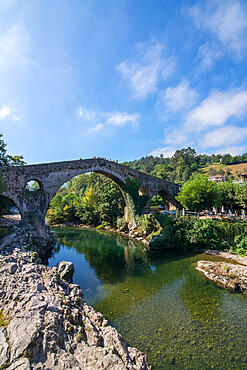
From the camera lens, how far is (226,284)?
386 inches

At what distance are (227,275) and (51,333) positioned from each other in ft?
29.4

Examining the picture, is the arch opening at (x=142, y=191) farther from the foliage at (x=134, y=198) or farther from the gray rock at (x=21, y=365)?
the gray rock at (x=21, y=365)

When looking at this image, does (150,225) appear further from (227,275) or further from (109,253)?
(227,275)

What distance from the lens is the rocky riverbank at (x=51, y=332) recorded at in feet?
13.8

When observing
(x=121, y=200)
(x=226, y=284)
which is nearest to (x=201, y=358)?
(x=226, y=284)

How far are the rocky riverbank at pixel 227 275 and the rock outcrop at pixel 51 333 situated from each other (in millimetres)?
6665

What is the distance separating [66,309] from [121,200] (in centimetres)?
2141

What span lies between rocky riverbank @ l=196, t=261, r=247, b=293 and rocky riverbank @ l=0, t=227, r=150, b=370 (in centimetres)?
668

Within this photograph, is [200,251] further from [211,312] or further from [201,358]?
[201,358]

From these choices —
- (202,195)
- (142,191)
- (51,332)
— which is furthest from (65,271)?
(142,191)

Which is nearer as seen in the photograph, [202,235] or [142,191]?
[202,235]

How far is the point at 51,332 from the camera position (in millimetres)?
4793

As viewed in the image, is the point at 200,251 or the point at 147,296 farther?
the point at 200,251

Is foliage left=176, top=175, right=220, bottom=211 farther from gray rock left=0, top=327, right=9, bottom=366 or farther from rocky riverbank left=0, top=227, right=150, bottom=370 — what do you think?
gray rock left=0, top=327, right=9, bottom=366
